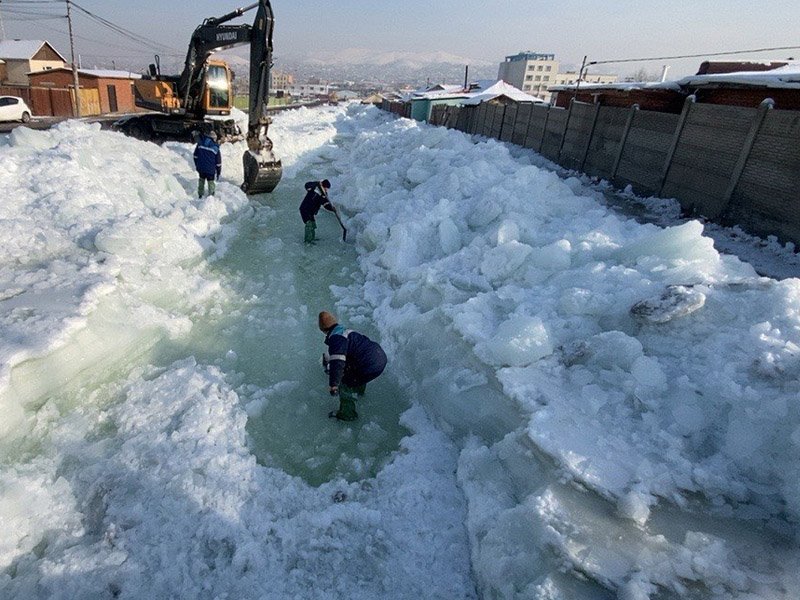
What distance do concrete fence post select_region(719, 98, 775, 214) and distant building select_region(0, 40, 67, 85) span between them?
133ft

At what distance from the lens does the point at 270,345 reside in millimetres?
5855

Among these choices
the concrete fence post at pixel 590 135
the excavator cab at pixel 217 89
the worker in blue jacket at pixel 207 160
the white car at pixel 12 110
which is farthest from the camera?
the white car at pixel 12 110

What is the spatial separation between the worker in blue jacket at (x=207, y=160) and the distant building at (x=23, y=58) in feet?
104

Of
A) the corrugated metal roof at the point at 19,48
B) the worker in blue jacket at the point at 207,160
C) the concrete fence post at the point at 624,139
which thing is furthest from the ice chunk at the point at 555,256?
the corrugated metal roof at the point at 19,48

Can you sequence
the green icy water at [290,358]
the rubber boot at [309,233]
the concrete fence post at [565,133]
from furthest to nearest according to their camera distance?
the concrete fence post at [565,133] → the rubber boot at [309,233] → the green icy water at [290,358]

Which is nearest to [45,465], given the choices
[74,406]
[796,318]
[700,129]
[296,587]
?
[74,406]

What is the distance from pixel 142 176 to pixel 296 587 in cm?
861

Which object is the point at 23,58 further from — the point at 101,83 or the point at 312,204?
the point at 312,204

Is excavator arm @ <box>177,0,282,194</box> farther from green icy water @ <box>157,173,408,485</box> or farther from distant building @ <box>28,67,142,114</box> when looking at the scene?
distant building @ <box>28,67,142,114</box>

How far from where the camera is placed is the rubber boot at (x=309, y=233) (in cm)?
913

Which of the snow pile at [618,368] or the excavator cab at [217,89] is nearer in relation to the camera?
the snow pile at [618,368]

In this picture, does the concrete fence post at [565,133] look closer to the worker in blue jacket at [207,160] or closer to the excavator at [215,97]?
the excavator at [215,97]

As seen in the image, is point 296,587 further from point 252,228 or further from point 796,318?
point 252,228

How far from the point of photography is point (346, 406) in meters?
4.69
